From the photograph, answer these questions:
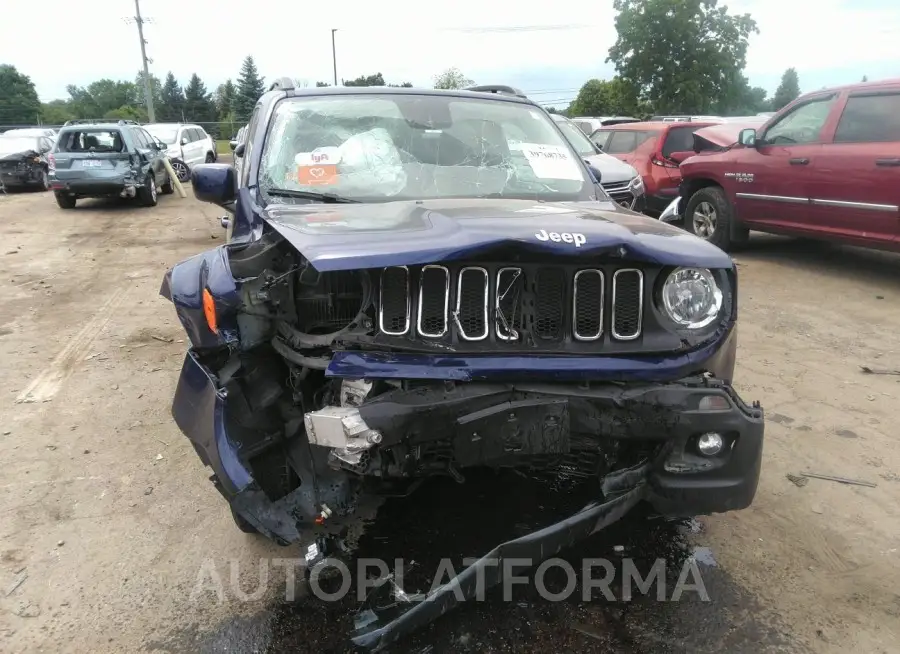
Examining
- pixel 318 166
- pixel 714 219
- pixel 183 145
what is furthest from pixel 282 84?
pixel 183 145

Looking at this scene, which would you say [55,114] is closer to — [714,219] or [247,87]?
[247,87]

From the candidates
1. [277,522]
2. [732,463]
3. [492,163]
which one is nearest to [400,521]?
[277,522]

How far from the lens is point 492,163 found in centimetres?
381

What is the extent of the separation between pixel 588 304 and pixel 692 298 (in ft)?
1.37

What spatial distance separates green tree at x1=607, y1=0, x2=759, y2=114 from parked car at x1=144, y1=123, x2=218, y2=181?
33970 millimetres

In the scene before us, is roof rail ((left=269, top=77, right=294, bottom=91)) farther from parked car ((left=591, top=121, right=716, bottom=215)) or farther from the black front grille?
parked car ((left=591, top=121, right=716, bottom=215))

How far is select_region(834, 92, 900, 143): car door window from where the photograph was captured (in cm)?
673

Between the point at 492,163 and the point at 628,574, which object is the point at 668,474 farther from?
the point at 492,163

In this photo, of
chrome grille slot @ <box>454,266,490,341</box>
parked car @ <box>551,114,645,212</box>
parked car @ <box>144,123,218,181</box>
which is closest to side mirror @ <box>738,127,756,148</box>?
Answer: parked car @ <box>551,114,645,212</box>

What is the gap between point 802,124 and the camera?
303 inches

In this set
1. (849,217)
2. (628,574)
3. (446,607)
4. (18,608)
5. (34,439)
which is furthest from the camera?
(849,217)

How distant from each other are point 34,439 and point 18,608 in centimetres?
166

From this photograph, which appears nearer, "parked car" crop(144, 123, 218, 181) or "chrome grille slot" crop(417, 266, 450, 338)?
"chrome grille slot" crop(417, 266, 450, 338)

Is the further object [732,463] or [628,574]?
[628,574]
